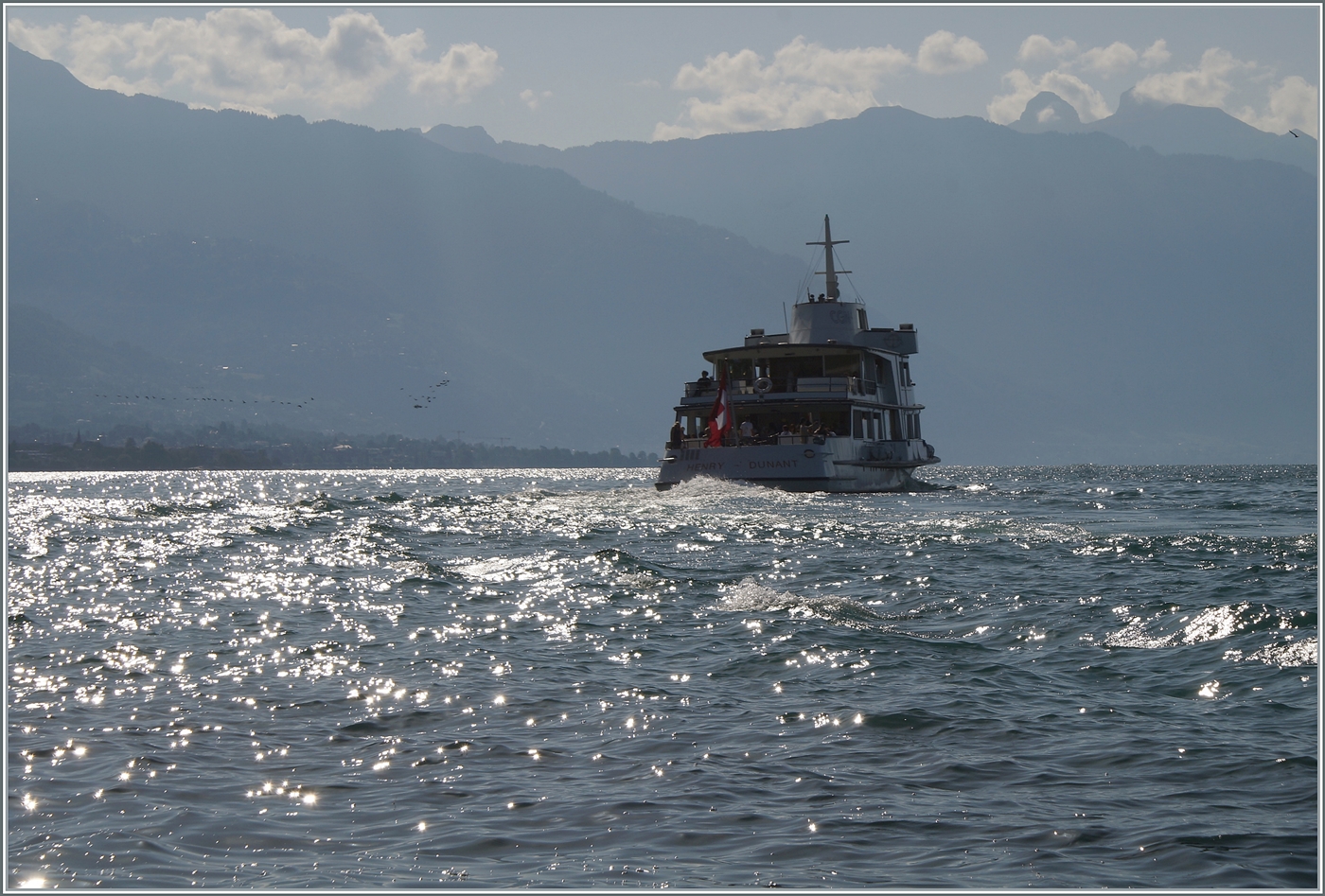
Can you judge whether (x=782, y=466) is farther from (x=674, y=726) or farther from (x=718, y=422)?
(x=674, y=726)

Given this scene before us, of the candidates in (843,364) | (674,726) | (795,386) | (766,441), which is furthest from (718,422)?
(674,726)

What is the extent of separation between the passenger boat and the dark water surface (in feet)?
79.6

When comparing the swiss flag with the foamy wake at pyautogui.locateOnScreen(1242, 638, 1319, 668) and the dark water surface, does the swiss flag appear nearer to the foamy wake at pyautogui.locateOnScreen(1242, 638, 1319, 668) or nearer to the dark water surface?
the dark water surface

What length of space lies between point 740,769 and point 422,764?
2.28 m

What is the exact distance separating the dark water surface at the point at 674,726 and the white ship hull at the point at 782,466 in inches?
935

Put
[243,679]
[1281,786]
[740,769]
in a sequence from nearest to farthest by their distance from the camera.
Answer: [1281,786] → [740,769] → [243,679]

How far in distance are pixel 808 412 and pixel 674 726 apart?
40.7m

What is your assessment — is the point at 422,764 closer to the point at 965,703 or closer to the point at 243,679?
the point at 243,679

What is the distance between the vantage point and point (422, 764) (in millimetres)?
8797

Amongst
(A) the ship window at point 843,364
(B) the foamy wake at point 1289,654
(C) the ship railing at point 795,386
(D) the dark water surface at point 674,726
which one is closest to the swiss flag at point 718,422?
(C) the ship railing at point 795,386

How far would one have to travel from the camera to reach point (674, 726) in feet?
32.4

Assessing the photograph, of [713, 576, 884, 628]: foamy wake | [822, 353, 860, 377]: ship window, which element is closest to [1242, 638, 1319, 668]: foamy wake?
[713, 576, 884, 628]: foamy wake

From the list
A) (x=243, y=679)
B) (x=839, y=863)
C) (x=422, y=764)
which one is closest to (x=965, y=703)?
(x=839, y=863)

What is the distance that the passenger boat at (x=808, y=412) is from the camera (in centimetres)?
4584
